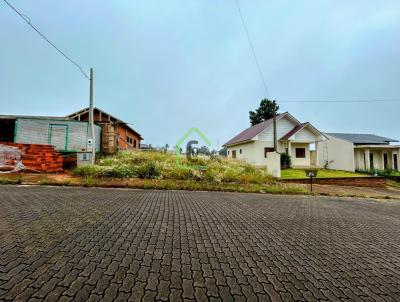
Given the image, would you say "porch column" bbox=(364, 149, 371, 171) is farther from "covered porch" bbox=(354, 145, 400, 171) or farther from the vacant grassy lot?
the vacant grassy lot

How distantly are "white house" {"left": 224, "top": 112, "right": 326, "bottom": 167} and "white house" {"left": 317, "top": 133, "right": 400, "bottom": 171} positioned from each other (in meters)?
2.94

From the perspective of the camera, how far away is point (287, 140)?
805 inches

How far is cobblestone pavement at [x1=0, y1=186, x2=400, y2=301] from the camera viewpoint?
185 cm

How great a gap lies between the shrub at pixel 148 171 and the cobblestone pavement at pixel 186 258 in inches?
247

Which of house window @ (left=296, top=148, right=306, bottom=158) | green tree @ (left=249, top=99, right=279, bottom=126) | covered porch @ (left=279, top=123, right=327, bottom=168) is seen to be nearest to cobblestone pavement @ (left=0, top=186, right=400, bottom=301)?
covered porch @ (left=279, top=123, right=327, bottom=168)

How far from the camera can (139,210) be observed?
491 cm

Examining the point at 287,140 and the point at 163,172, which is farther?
the point at 287,140

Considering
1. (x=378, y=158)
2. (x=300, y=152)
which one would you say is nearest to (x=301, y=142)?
(x=300, y=152)

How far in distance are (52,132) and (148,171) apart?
28.2 ft

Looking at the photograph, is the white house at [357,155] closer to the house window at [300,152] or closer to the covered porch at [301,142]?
the covered porch at [301,142]

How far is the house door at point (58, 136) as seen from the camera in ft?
47.6

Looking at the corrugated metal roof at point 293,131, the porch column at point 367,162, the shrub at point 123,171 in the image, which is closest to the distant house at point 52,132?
the shrub at point 123,171

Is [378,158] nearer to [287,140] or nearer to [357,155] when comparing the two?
[357,155]

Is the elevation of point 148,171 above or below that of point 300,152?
below
